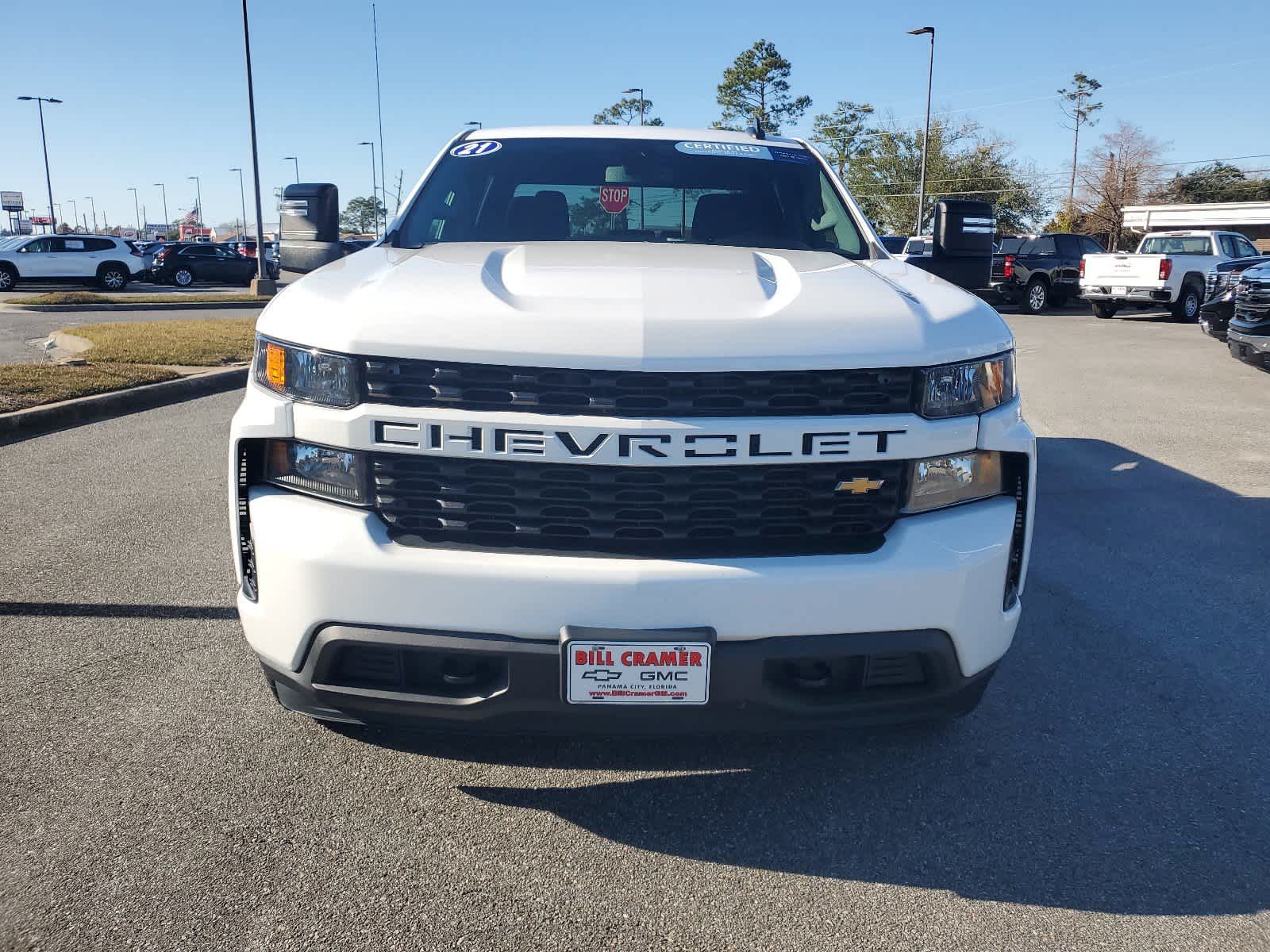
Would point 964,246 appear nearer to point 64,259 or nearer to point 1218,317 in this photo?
point 1218,317

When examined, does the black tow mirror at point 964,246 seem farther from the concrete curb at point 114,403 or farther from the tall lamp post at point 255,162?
the tall lamp post at point 255,162

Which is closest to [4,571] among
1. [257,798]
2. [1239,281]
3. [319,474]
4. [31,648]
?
[31,648]

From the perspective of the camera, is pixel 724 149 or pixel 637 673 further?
pixel 724 149

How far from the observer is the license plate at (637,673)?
2273 mm

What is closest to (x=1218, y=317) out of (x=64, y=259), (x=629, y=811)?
(x=629, y=811)

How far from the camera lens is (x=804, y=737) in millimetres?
3051

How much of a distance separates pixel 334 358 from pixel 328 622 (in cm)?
61

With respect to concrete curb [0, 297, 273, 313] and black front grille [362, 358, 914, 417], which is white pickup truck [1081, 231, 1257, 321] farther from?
black front grille [362, 358, 914, 417]

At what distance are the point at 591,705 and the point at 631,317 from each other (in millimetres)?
894

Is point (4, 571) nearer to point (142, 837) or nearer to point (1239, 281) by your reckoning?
point (142, 837)

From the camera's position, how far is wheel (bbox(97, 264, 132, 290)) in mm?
30891

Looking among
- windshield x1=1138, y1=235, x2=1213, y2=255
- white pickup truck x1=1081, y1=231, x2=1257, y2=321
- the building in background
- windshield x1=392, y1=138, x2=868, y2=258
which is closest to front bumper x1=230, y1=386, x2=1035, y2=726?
windshield x1=392, y1=138, x2=868, y2=258

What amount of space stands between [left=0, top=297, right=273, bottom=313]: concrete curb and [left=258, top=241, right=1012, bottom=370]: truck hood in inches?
835

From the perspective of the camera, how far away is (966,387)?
249 cm
